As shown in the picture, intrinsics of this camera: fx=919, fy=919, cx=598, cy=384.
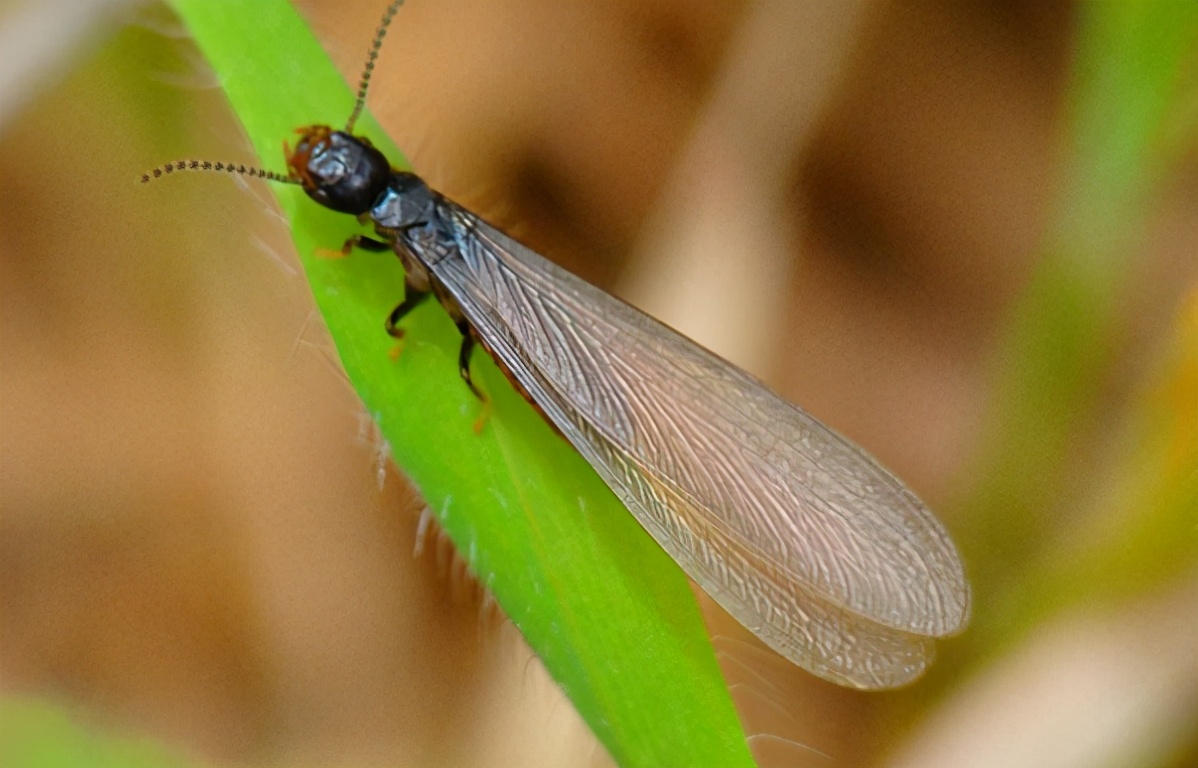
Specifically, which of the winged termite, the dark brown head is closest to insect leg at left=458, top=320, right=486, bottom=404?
the winged termite

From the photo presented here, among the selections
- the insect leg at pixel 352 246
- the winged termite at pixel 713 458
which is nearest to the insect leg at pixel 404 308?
the winged termite at pixel 713 458

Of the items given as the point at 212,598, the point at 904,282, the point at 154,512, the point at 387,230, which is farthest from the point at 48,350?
the point at 904,282

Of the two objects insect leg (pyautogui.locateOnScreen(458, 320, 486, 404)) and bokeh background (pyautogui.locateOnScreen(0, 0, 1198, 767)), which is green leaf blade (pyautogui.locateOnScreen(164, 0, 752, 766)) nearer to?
insect leg (pyautogui.locateOnScreen(458, 320, 486, 404))

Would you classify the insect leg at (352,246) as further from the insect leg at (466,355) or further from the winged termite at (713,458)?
the insect leg at (466,355)

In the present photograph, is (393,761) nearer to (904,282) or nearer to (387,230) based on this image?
(387,230)

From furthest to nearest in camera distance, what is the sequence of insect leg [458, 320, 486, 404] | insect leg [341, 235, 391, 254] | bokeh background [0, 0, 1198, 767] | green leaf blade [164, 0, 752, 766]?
bokeh background [0, 0, 1198, 767] < insect leg [341, 235, 391, 254] < insect leg [458, 320, 486, 404] < green leaf blade [164, 0, 752, 766]

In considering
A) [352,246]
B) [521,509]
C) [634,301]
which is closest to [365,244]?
[352,246]
